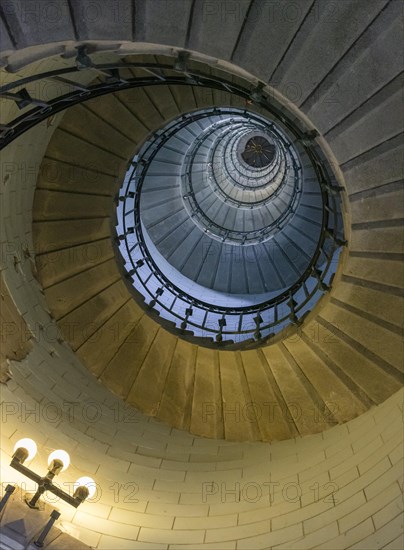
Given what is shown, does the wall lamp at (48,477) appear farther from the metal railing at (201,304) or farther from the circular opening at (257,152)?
the circular opening at (257,152)

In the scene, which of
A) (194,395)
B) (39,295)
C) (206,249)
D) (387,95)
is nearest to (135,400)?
(194,395)

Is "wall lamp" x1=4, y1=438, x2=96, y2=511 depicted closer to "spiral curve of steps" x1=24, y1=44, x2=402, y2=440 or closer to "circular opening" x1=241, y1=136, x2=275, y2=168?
"spiral curve of steps" x1=24, y1=44, x2=402, y2=440

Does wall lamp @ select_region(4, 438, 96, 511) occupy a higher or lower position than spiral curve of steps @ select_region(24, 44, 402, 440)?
lower

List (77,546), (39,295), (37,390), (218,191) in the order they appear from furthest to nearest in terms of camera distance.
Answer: (218,191)
(39,295)
(37,390)
(77,546)

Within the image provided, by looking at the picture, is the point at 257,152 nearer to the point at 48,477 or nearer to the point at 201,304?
the point at 201,304

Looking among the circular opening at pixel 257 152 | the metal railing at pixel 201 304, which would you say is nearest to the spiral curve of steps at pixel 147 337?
the metal railing at pixel 201 304

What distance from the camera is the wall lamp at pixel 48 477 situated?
4.32m

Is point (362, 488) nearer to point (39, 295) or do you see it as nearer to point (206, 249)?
point (39, 295)

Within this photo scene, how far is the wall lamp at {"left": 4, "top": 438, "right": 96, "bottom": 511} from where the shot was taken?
4.32 meters

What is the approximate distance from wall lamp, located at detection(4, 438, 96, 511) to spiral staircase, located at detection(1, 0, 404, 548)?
1146 millimetres

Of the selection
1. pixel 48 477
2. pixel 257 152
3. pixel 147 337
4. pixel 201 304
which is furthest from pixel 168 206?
pixel 48 477

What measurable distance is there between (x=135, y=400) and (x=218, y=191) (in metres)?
8.58

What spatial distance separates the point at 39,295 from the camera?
7117mm

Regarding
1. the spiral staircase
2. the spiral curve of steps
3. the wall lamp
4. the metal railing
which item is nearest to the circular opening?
the spiral staircase
